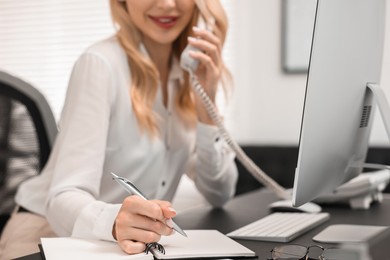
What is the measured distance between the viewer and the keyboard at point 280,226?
1.30 meters

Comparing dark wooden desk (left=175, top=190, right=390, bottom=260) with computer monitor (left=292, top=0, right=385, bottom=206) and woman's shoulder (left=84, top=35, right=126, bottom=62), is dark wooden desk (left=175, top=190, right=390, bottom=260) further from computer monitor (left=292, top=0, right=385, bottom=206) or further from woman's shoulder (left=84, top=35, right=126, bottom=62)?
woman's shoulder (left=84, top=35, right=126, bottom=62)

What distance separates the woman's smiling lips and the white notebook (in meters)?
0.70

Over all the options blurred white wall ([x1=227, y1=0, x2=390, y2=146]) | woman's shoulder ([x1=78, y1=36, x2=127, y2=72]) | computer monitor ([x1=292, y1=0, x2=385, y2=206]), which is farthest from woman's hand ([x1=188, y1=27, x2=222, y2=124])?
blurred white wall ([x1=227, y1=0, x2=390, y2=146])

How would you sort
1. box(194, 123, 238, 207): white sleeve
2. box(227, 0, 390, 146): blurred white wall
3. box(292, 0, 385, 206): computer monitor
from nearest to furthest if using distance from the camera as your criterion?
1. box(292, 0, 385, 206): computer monitor
2. box(194, 123, 238, 207): white sleeve
3. box(227, 0, 390, 146): blurred white wall

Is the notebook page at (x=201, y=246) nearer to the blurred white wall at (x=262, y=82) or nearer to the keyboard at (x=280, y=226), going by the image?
the keyboard at (x=280, y=226)

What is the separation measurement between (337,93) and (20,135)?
1.16m

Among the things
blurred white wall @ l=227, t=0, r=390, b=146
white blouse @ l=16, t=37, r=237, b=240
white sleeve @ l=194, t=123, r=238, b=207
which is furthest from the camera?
blurred white wall @ l=227, t=0, r=390, b=146

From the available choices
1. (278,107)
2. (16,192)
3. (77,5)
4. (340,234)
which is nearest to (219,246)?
(340,234)

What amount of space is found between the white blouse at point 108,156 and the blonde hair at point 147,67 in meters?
0.02

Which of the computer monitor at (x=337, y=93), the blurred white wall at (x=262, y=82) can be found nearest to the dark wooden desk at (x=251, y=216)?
the computer monitor at (x=337, y=93)

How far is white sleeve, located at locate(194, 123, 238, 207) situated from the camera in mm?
1782

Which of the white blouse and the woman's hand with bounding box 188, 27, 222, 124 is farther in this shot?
the woman's hand with bounding box 188, 27, 222, 124

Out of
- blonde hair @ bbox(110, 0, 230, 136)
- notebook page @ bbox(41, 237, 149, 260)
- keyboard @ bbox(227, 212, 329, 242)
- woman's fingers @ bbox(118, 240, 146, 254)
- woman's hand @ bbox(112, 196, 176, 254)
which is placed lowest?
keyboard @ bbox(227, 212, 329, 242)

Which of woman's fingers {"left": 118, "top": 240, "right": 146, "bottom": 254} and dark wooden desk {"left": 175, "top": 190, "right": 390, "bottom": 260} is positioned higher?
woman's fingers {"left": 118, "top": 240, "right": 146, "bottom": 254}
